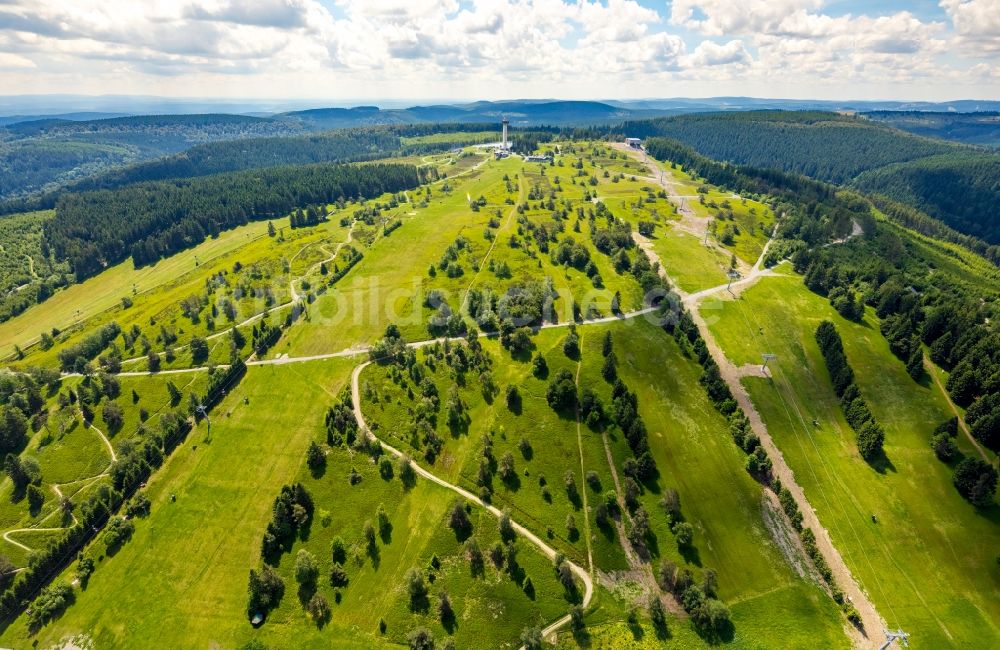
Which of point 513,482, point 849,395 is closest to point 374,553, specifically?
point 513,482

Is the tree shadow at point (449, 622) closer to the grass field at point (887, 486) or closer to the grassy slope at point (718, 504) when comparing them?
the grassy slope at point (718, 504)

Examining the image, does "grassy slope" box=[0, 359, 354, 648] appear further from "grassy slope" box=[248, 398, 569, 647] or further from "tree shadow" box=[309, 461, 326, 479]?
"grassy slope" box=[248, 398, 569, 647]

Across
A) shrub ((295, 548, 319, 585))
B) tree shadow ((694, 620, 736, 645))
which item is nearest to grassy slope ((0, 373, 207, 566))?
shrub ((295, 548, 319, 585))

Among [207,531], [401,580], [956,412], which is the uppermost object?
[956,412]

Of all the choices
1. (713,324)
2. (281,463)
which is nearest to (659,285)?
(713,324)

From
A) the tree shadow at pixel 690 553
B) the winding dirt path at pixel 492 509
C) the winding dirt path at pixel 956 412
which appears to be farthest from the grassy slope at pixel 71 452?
the winding dirt path at pixel 956 412

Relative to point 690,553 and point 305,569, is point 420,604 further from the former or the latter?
point 690,553

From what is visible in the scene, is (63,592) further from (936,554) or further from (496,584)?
(936,554)
